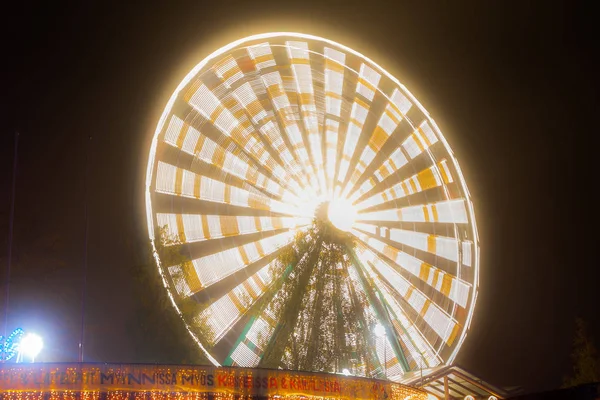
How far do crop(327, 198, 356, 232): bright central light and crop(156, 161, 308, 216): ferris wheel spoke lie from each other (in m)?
1.65

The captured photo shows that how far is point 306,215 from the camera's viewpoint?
2428 centimetres

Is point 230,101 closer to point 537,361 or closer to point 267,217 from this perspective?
point 267,217

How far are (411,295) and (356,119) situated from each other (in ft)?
18.2

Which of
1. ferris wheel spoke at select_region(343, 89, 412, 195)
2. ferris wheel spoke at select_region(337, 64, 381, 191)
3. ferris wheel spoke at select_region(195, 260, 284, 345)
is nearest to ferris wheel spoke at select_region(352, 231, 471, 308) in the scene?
ferris wheel spoke at select_region(343, 89, 412, 195)

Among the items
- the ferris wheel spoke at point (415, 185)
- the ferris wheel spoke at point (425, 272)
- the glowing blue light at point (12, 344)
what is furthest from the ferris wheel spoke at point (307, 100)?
the glowing blue light at point (12, 344)

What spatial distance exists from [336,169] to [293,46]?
389cm

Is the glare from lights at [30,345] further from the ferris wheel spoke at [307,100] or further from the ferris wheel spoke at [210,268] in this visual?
the ferris wheel spoke at [307,100]

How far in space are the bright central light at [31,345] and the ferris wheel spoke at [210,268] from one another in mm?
3981

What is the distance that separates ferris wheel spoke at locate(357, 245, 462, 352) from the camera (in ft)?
82.0

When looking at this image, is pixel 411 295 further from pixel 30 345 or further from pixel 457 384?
pixel 30 345

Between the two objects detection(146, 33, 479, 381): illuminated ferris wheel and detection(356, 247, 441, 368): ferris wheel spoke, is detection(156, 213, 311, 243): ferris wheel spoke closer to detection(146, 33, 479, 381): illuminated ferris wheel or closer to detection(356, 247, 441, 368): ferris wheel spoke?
detection(146, 33, 479, 381): illuminated ferris wheel

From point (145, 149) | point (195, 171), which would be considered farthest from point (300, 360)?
point (145, 149)

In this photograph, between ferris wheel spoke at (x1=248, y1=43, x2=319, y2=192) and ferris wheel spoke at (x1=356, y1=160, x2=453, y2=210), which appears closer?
ferris wheel spoke at (x1=248, y1=43, x2=319, y2=192)

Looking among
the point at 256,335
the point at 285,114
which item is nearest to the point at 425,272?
the point at 256,335
